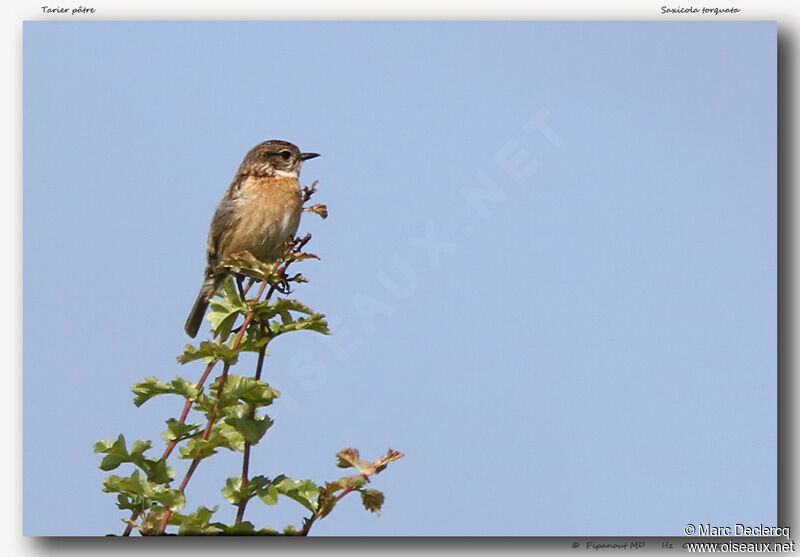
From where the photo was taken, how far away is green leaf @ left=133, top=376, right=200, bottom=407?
275cm

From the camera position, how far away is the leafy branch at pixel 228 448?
2.65 m

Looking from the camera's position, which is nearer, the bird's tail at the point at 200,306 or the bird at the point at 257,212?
the bird at the point at 257,212

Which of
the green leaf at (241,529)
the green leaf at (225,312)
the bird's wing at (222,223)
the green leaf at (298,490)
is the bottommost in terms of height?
the green leaf at (241,529)

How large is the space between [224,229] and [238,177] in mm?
399

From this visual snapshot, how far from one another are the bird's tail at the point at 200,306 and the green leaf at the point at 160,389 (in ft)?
8.49

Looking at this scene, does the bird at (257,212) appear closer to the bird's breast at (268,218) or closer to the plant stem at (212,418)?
the bird's breast at (268,218)

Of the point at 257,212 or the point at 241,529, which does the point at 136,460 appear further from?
the point at 257,212

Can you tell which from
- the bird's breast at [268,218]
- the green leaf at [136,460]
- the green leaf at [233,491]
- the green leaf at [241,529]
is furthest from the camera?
the bird's breast at [268,218]

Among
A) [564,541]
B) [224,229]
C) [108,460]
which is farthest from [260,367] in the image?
[224,229]

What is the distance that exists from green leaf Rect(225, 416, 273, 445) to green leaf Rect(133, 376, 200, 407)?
5.4 inches

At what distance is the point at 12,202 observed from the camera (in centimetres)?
454

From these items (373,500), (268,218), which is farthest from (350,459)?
(268,218)

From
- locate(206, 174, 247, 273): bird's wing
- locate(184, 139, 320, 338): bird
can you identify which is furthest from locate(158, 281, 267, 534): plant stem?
→ locate(206, 174, 247, 273): bird's wing

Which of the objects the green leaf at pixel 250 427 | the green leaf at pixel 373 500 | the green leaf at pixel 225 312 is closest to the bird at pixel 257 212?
the green leaf at pixel 225 312
